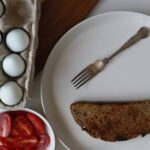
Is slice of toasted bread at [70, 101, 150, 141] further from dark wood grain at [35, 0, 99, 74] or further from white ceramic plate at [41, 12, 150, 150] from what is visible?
dark wood grain at [35, 0, 99, 74]

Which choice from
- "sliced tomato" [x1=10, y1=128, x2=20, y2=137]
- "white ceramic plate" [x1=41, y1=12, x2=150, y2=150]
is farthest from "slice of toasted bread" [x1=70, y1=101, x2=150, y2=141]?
"sliced tomato" [x1=10, y1=128, x2=20, y2=137]

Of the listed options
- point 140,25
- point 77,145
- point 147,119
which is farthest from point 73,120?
point 140,25

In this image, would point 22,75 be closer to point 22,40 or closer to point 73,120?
point 22,40

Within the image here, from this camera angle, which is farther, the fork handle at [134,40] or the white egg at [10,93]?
the fork handle at [134,40]

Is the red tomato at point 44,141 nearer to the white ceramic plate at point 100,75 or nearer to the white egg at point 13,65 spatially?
the white ceramic plate at point 100,75

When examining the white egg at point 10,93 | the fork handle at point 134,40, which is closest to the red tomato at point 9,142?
the white egg at point 10,93

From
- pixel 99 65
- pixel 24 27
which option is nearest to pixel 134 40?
pixel 99 65
